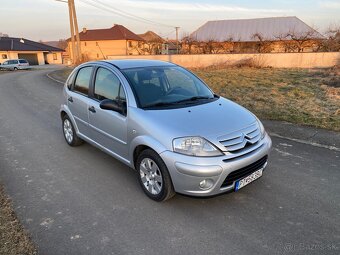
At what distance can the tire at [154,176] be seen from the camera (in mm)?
3320

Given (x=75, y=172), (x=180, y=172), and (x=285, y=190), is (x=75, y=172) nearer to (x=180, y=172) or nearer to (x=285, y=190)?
(x=180, y=172)

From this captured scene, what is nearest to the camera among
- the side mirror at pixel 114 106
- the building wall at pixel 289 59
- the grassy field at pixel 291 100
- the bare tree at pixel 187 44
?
the side mirror at pixel 114 106

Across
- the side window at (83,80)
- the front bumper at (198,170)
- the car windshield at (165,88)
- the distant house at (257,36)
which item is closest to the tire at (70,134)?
the side window at (83,80)

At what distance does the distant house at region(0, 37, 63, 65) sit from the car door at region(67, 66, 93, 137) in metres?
51.8

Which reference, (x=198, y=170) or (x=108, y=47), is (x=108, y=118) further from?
(x=108, y=47)

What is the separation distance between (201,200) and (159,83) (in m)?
1.75

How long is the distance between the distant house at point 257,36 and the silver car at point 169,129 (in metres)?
27.9

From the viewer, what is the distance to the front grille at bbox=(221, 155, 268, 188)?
10.5 ft

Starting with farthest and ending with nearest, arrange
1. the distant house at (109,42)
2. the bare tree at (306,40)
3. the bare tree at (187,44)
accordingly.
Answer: the distant house at (109,42), the bare tree at (187,44), the bare tree at (306,40)

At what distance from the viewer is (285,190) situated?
12.4 feet

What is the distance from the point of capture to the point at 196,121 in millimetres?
3412

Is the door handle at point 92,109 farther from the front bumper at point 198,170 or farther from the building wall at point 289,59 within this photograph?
the building wall at point 289,59

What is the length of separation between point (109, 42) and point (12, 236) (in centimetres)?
6161

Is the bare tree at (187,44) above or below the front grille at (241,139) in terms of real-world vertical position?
above
